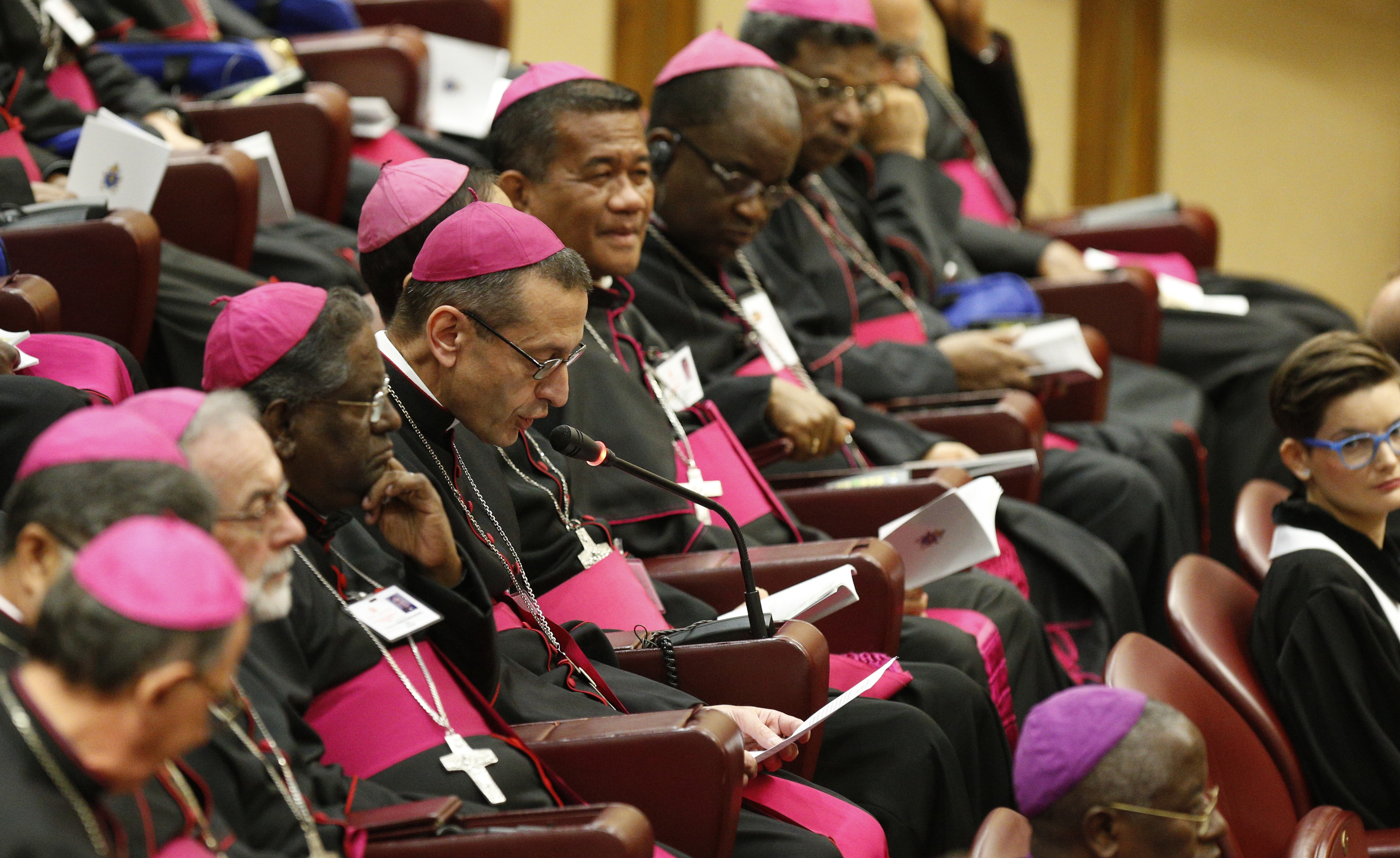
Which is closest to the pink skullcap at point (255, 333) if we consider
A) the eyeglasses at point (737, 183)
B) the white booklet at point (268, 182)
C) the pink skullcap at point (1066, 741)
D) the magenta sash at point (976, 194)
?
the pink skullcap at point (1066, 741)

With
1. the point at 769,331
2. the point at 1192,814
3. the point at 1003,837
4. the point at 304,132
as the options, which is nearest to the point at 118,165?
the point at 304,132


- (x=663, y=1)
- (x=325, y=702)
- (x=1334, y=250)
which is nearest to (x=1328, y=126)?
(x=1334, y=250)

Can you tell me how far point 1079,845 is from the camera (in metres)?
1.57

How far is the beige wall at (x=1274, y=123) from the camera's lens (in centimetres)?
646

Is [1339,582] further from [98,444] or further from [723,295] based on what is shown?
[98,444]

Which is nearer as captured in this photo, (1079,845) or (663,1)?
(1079,845)

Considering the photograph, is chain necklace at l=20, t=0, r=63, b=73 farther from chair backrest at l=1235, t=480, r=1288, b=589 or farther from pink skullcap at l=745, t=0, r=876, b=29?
chair backrest at l=1235, t=480, r=1288, b=589

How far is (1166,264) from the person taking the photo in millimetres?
4879

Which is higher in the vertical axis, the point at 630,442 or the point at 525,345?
the point at 525,345

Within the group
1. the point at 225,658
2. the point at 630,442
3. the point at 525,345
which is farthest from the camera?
the point at 630,442

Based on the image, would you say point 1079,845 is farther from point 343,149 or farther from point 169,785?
point 343,149

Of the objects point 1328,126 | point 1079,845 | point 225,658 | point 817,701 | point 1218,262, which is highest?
point 225,658

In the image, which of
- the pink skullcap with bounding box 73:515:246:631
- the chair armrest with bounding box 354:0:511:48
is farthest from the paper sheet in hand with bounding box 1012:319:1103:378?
the pink skullcap with bounding box 73:515:246:631

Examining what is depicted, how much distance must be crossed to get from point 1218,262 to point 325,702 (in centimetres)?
569
